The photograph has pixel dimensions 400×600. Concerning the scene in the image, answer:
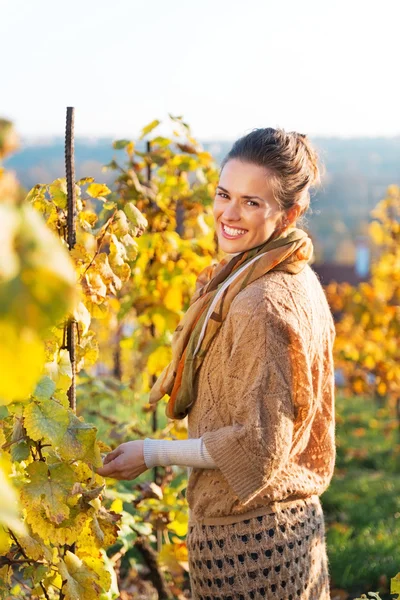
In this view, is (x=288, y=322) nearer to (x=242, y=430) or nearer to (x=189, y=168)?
(x=242, y=430)

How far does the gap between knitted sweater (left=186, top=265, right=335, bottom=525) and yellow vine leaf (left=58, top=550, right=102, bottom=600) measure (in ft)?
1.14

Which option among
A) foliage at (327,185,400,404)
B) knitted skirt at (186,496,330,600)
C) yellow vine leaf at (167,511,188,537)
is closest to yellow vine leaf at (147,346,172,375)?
yellow vine leaf at (167,511,188,537)

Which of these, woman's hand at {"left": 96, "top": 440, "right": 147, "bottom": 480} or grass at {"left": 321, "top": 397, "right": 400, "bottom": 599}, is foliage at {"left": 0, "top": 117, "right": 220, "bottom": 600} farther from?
grass at {"left": 321, "top": 397, "right": 400, "bottom": 599}

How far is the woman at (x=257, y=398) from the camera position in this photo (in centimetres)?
158

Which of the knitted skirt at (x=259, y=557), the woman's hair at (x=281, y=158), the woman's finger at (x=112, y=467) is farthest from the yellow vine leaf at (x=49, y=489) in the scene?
the woman's hair at (x=281, y=158)

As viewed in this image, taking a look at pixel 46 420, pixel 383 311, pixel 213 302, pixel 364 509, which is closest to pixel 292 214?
pixel 213 302

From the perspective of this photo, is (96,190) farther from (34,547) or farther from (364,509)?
(364,509)

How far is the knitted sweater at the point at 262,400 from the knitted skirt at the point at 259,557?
30 millimetres

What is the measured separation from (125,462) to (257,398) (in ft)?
1.20

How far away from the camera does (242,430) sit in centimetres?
156

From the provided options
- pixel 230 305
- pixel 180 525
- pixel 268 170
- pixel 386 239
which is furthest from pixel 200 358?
pixel 386 239

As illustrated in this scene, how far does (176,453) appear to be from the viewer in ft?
5.51

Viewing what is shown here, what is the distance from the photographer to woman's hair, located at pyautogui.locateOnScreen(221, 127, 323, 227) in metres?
1.73

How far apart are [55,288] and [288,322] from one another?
115 cm
